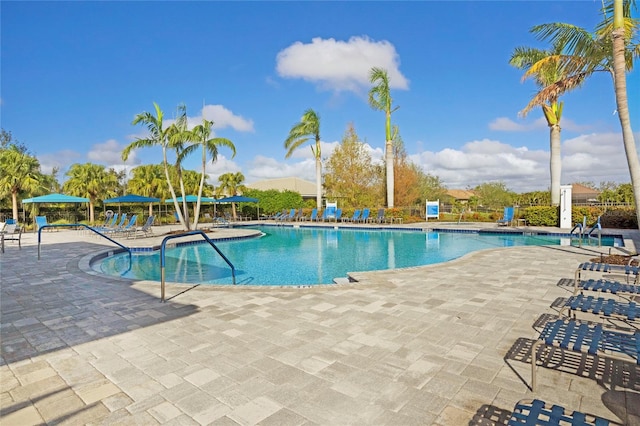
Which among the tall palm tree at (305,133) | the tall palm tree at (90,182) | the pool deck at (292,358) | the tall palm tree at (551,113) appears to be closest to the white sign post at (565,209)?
the tall palm tree at (551,113)

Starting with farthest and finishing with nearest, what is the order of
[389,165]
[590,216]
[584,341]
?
1. [389,165]
2. [590,216]
3. [584,341]

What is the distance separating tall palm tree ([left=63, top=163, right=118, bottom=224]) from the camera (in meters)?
23.1

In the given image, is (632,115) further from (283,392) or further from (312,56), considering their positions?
(312,56)

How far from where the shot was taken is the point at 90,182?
2317 cm

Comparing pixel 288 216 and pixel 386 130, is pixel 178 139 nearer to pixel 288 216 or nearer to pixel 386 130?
pixel 288 216

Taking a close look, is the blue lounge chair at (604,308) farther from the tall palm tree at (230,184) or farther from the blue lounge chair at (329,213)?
the tall palm tree at (230,184)

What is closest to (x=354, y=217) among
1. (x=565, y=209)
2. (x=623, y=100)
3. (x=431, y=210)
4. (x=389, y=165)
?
(x=389, y=165)

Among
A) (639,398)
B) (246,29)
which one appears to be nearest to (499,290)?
(639,398)

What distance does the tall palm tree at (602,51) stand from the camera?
6293mm

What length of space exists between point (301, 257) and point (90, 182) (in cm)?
1958

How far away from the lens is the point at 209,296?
513 centimetres

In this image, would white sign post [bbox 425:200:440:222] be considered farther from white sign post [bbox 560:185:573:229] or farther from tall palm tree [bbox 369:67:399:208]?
white sign post [bbox 560:185:573:229]

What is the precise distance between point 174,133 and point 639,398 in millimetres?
15634

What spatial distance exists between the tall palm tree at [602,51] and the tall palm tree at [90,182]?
25342 mm
